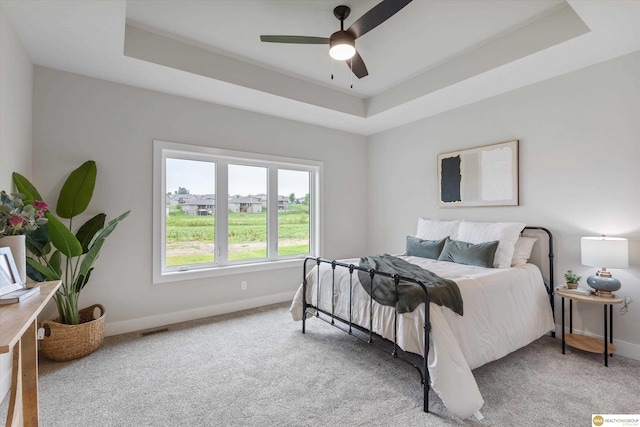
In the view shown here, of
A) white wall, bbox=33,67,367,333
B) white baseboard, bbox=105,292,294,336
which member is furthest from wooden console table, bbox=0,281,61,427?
white baseboard, bbox=105,292,294,336

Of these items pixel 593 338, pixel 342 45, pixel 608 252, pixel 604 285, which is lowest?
pixel 593 338

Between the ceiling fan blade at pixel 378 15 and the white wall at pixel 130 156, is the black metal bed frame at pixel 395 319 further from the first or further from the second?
the ceiling fan blade at pixel 378 15

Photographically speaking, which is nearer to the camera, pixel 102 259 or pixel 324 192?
pixel 102 259

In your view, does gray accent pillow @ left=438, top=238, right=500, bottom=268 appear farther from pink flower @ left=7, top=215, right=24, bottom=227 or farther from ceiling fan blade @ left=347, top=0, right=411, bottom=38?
pink flower @ left=7, top=215, right=24, bottom=227

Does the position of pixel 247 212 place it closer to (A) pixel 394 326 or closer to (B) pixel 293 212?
(B) pixel 293 212

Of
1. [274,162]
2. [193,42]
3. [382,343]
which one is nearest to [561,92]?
[382,343]

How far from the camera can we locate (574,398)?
212 cm

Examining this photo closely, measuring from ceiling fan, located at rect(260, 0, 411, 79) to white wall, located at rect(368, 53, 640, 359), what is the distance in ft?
6.66

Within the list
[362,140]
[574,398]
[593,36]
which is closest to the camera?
[574,398]

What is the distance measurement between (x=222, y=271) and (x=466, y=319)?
2828 mm

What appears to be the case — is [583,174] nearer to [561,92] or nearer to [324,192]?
[561,92]

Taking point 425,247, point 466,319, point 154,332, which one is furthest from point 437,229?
point 154,332

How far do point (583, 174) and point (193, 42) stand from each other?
13.1ft

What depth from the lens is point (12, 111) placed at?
2.39m
